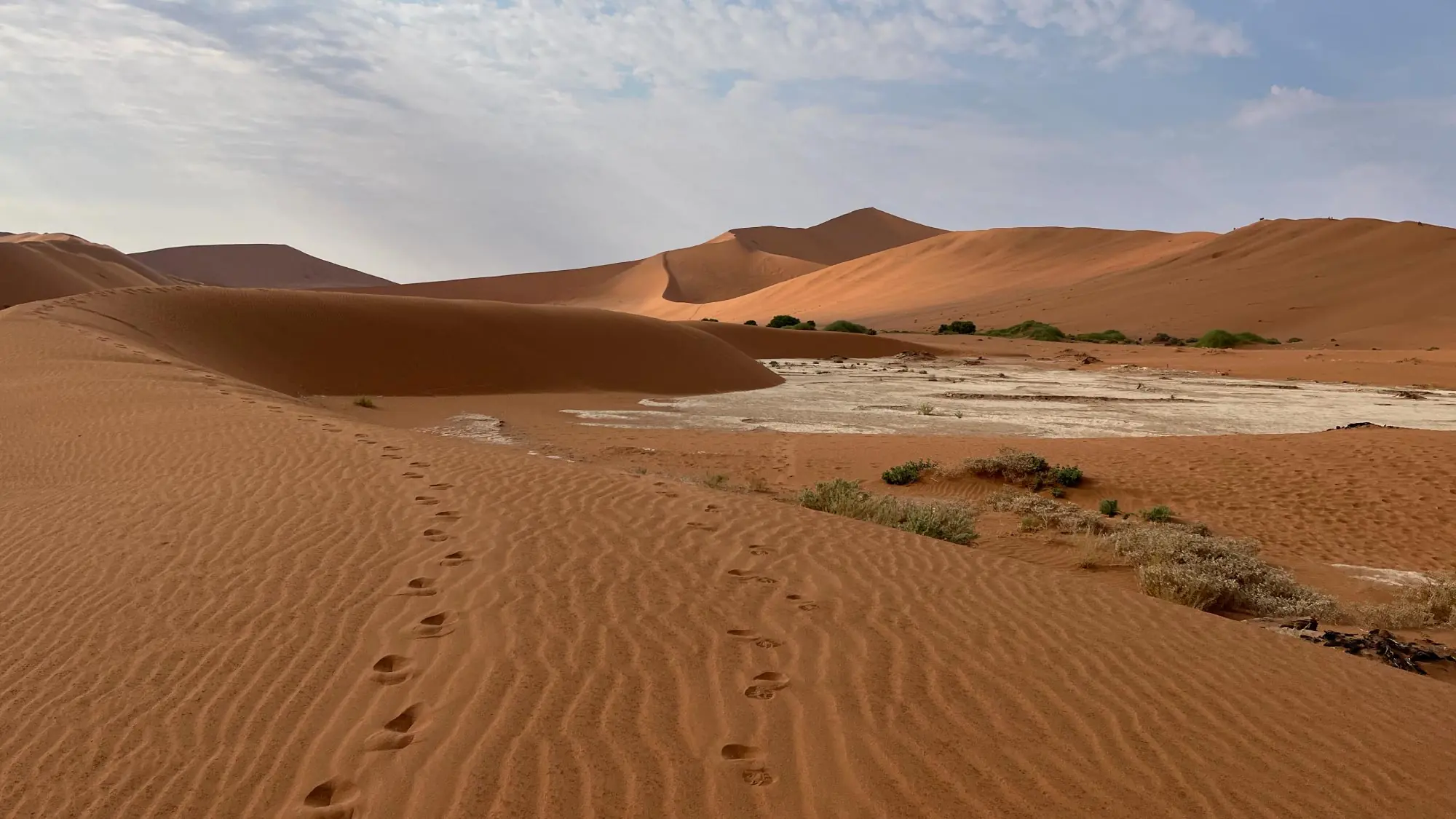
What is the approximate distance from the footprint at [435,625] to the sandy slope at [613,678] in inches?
0.6

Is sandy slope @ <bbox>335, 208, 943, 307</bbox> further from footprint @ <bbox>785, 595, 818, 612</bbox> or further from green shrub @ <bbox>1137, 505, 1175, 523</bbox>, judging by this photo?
footprint @ <bbox>785, 595, 818, 612</bbox>

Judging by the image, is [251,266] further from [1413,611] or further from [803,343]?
[1413,611]

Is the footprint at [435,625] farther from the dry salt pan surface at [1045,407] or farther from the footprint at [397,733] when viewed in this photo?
the dry salt pan surface at [1045,407]

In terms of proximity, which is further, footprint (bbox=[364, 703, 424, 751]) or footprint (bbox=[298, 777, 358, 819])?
footprint (bbox=[364, 703, 424, 751])

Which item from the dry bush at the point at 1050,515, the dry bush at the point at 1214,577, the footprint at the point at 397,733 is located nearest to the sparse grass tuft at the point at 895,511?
the dry bush at the point at 1050,515

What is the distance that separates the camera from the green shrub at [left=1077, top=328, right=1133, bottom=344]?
1764 inches

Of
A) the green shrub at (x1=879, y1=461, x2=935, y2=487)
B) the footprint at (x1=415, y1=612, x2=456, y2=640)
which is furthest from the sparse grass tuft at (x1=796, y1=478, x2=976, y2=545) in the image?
the footprint at (x1=415, y1=612, x2=456, y2=640)

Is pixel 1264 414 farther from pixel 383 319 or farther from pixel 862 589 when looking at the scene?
pixel 383 319

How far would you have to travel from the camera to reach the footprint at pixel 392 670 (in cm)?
354

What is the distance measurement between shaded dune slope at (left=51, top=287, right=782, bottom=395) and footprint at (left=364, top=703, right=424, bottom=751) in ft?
58.5

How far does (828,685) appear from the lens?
12.2ft

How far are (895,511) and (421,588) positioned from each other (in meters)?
5.12

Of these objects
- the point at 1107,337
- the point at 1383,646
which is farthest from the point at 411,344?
the point at 1107,337

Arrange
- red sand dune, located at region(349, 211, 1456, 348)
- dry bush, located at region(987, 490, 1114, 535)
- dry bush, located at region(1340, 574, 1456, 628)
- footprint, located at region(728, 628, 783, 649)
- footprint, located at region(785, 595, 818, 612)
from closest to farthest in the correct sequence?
footprint, located at region(728, 628, 783, 649)
footprint, located at region(785, 595, 818, 612)
dry bush, located at region(1340, 574, 1456, 628)
dry bush, located at region(987, 490, 1114, 535)
red sand dune, located at region(349, 211, 1456, 348)
